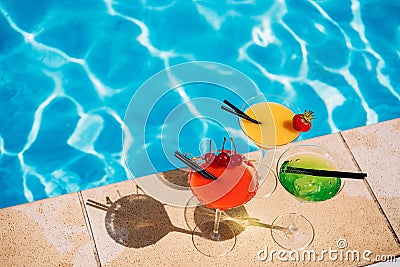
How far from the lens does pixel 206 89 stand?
500 cm

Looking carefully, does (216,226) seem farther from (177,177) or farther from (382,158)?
(382,158)

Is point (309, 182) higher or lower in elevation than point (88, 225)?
higher

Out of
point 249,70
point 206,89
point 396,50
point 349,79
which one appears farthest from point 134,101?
point 396,50

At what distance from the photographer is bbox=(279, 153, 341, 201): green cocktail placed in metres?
3.39

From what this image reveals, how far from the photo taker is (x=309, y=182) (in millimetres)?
3436

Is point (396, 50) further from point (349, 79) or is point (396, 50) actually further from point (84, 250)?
point (84, 250)

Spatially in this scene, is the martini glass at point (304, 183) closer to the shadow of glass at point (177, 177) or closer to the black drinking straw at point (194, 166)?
the black drinking straw at point (194, 166)

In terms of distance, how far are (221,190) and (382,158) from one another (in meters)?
1.59

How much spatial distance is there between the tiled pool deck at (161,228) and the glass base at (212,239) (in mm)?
40

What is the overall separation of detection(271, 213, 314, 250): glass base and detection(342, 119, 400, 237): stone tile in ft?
1.94

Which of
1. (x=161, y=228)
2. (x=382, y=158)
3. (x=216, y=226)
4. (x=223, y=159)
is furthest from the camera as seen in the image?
(x=382, y=158)

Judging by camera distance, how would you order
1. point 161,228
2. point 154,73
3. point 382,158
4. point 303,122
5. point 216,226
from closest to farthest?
1. point 216,226
2. point 161,228
3. point 303,122
4. point 382,158
5. point 154,73

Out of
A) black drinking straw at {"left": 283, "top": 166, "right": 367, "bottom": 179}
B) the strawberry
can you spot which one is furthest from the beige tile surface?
black drinking straw at {"left": 283, "top": 166, "right": 367, "bottom": 179}

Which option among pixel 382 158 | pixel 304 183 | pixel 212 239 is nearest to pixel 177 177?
pixel 212 239
